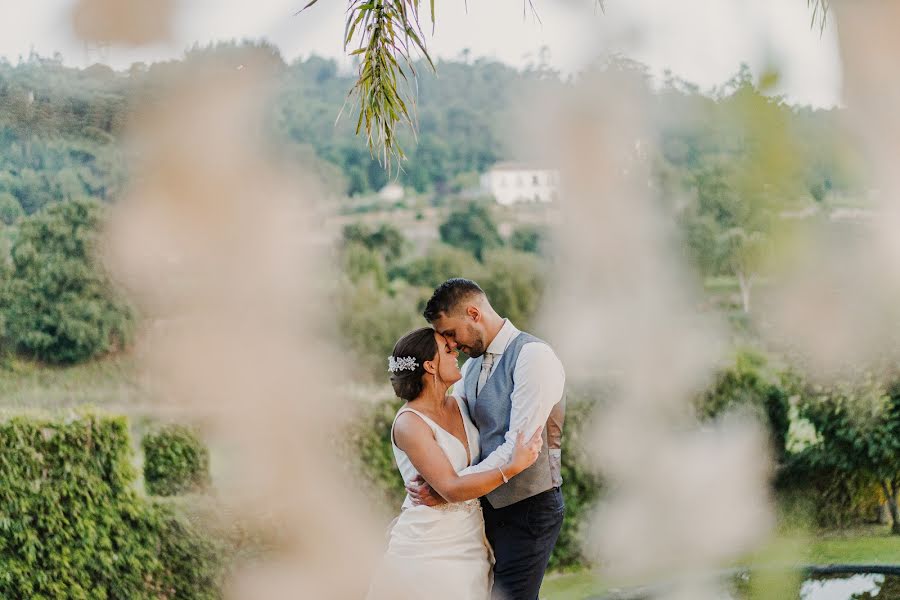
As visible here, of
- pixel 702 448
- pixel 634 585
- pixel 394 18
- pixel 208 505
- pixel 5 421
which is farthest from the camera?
pixel 702 448

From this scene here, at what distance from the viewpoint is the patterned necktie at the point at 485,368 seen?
2945mm

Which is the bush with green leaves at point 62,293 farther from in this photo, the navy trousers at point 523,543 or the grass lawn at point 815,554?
the navy trousers at point 523,543

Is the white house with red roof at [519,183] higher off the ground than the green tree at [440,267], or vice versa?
the white house with red roof at [519,183]

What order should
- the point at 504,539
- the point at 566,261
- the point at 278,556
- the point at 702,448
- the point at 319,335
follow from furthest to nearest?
the point at 566,261 < the point at 319,335 < the point at 702,448 < the point at 278,556 < the point at 504,539

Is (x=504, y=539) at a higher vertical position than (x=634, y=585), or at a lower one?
higher

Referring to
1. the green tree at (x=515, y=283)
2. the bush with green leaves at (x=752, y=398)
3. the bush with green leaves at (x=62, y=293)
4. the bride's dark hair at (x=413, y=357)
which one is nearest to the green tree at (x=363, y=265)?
the green tree at (x=515, y=283)

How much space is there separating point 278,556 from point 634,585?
2083 millimetres

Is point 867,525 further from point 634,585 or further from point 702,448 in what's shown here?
point 634,585

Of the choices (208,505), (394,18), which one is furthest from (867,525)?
(394,18)

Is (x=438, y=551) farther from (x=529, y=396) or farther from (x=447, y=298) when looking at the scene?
(x=447, y=298)

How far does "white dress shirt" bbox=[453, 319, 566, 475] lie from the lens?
8.96 feet

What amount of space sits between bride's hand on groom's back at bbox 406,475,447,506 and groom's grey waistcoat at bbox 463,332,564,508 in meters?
0.17

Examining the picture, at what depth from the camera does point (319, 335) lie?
327 inches

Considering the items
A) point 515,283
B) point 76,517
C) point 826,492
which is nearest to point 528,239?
point 515,283
